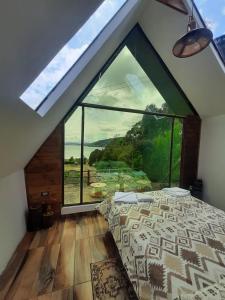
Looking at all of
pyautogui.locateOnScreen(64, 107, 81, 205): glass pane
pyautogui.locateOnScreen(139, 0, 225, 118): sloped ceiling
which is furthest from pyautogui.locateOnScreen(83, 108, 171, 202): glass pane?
pyautogui.locateOnScreen(139, 0, 225, 118): sloped ceiling

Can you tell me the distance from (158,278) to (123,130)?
287 cm

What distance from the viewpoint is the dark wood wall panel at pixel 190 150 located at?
4281mm

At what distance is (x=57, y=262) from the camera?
210 centimetres

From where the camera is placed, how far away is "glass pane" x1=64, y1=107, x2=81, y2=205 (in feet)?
11.0

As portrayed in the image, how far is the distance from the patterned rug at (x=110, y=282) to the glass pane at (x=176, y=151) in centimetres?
279

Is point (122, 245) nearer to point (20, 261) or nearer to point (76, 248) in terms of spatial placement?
point (76, 248)

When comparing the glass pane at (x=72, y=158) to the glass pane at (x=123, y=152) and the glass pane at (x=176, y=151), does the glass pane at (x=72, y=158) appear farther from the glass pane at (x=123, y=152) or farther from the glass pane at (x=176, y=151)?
the glass pane at (x=176, y=151)

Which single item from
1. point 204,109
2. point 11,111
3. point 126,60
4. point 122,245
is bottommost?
point 122,245

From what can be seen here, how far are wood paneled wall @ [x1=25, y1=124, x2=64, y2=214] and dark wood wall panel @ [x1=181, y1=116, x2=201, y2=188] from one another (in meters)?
3.03

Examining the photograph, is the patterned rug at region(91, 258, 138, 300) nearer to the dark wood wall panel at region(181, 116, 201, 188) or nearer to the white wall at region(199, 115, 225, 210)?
the white wall at region(199, 115, 225, 210)

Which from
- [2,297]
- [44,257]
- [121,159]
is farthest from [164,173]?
[2,297]

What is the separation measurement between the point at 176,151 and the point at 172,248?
308cm

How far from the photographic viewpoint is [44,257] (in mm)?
2189

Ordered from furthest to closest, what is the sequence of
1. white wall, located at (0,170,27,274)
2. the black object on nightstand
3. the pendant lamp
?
1. the black object on nightstand
2. white wall, located at (0,170,27,274)
3. the pendant lamp
